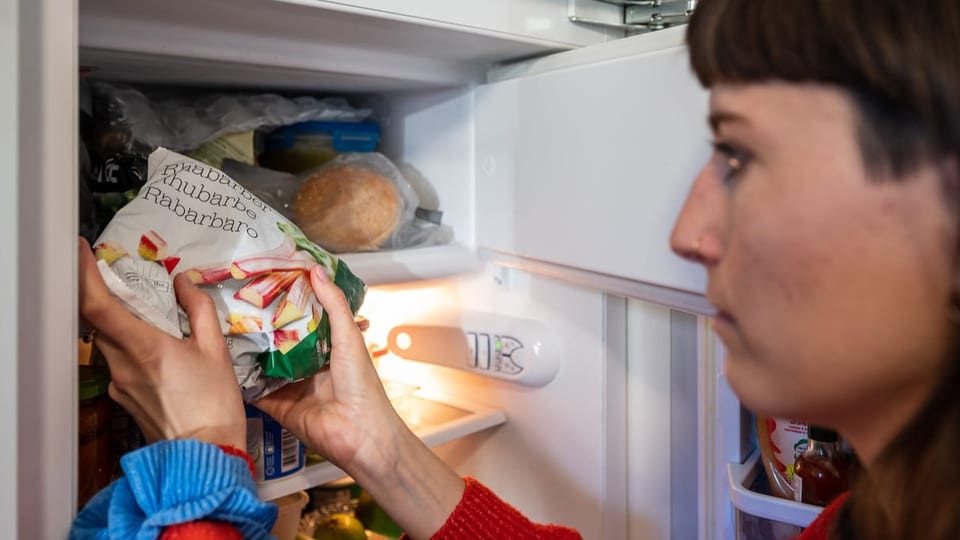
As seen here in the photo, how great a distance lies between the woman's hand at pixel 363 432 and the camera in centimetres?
86

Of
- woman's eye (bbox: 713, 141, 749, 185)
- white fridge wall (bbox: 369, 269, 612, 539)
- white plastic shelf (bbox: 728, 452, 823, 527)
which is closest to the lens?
woman's eye (bbox: 713, 141, 749, 185)

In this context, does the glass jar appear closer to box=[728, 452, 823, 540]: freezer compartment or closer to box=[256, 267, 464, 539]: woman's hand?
box=[256, 267, 464, 539]: woman's hand

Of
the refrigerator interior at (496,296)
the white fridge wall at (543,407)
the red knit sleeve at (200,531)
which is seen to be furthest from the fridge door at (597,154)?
the red knit sleeve at (200,531)

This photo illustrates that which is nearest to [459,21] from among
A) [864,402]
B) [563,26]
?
[563,26]

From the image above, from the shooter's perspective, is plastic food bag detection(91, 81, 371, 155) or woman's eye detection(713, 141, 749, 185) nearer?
woman's eye detection(713, 141, 749, 185)

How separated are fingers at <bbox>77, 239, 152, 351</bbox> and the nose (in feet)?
1.38

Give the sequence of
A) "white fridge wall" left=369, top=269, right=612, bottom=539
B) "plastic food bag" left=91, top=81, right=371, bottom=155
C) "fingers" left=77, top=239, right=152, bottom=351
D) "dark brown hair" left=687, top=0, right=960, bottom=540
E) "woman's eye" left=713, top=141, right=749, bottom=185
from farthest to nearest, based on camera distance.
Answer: "white fridge wall" left=369, top=269, right=612, bottom=539, "plastic food bag" left=91, top=81, right=371, bottom=155, "fingers" left=77, top=239, right=152, bottom=351, "woman's eye" left=713, top=141, right=749, bottom=185, "dark brown hair" left=687, top=0, right=960, bottom=540

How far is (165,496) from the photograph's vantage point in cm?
63

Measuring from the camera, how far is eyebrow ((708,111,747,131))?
53 cm

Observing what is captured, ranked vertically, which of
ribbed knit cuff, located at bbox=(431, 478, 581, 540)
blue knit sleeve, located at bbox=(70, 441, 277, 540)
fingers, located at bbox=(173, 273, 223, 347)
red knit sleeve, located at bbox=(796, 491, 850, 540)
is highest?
fingers, located at bbox=(173, 273, 223, 347)

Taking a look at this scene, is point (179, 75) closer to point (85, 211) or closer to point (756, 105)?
point (85, 211)

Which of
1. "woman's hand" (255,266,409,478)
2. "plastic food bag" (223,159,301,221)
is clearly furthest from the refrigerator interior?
"woman's hand" (255,266,409,478)

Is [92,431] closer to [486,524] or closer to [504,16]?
[486,524]
